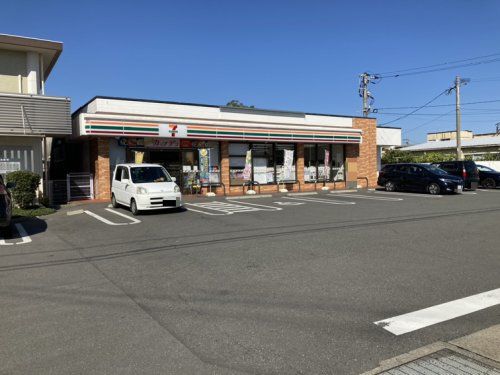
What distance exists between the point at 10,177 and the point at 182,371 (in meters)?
13.5

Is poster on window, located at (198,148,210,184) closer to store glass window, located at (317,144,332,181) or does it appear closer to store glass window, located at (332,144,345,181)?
store glass window, located at (317,144,332,181)

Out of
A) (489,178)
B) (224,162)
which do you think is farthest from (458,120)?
(224,162)

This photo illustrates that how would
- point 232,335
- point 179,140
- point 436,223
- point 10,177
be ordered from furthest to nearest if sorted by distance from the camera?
point 179,140, point 10,177, point 436,223, point 232,335

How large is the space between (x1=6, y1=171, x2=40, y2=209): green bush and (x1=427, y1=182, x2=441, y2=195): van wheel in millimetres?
17815

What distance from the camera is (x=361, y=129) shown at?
27578 mm

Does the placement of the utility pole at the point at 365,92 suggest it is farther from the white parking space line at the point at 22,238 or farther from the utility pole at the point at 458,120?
the white parking space line at the point at 22,238

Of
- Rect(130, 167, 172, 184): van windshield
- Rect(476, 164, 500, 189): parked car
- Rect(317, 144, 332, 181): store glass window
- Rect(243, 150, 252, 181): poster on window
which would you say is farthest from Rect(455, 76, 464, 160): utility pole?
Rect(130, 167, 172, 184): van windshield

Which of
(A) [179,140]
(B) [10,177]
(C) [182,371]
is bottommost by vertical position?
(C) [182,371]

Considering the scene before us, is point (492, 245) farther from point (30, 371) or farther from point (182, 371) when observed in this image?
point (30, 371)

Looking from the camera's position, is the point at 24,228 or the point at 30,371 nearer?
the point at 30,371

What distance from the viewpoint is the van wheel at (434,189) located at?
21.1m

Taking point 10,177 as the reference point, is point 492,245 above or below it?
below

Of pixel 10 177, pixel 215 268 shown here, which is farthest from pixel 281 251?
pixel 10 177

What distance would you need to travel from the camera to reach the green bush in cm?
1446
